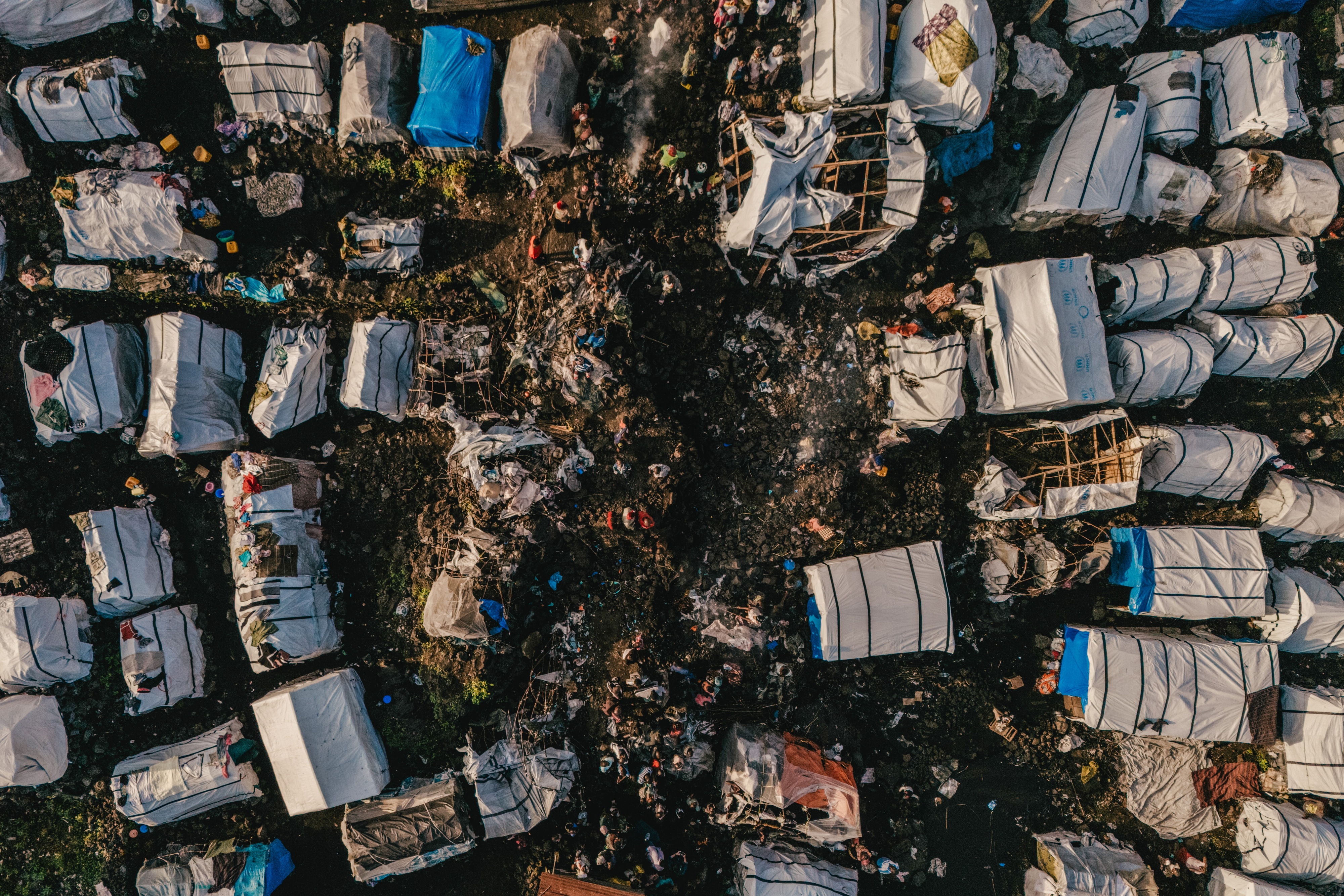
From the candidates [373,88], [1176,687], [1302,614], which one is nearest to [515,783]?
[1176,687]

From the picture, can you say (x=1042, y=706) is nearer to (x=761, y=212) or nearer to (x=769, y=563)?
(x=769, y=563)

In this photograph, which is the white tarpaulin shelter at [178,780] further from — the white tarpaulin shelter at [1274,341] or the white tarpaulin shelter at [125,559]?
the white tarpaulin shelter at [1274,341]

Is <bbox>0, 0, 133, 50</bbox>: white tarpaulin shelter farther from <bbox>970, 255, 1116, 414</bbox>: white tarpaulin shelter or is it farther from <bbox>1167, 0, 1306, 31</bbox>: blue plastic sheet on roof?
<bbox>1167, 0, 1306, 31</bbox>: blue plastic sheet on roof

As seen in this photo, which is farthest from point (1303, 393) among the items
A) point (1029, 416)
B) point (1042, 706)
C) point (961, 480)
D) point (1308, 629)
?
point (1042, 706)

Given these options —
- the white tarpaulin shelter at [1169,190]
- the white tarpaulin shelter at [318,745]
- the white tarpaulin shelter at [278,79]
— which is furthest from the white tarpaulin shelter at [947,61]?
the white tarpaulin shelter at [318,745]

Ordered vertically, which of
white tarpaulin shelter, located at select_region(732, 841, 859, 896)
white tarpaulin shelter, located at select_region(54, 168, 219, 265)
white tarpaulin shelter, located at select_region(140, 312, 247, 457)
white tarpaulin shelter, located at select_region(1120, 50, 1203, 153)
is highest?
white tarpaulin shelter, located at select_region(1120, 50, 1203, 153)

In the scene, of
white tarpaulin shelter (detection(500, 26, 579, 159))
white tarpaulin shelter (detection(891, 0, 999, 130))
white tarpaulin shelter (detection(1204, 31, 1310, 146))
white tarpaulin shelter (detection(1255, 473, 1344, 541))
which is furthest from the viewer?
white tarpaulin shelter (detection(1255, 473, 1344, 541))

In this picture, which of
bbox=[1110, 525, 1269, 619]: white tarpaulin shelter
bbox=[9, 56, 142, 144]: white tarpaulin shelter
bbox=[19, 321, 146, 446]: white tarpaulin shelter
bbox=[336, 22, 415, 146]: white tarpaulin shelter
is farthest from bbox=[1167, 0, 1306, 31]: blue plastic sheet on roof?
bbox=[19, 321, 146, 446]: white tarpaulin shelter
